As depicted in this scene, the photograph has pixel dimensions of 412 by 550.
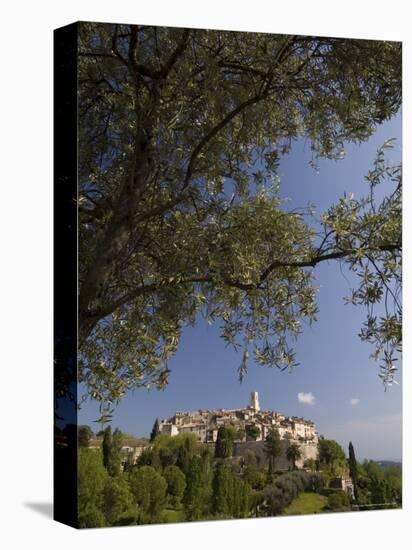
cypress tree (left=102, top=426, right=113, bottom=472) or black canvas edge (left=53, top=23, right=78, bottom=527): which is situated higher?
black canvas edge (left=53, top=23, right=78, bottom=527)

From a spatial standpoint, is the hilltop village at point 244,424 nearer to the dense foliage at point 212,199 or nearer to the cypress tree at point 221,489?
the cypress tree at point 221,489

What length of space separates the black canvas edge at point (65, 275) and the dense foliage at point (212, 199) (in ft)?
0.38

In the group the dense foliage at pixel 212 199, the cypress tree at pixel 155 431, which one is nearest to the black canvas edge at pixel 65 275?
the dense foliage at pixel 212 199

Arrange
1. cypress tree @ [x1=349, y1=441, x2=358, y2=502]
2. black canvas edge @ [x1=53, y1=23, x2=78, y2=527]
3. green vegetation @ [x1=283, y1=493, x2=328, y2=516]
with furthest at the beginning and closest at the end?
cypress tree @ [x1=349, y1=441, x2=358, y2=502], green vegetation @ [x1=283, y1=493, x2=328, y2=516], black canvas edge @ [x1=53, y1=23, x2=78, y2=527]

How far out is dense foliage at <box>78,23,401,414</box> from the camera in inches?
466

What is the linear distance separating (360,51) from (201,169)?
222 cm

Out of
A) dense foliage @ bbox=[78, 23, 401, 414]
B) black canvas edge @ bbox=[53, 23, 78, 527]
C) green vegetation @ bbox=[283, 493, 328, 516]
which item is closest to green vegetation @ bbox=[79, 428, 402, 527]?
green vegetation @ bbox=[283, 493, 328, 516]

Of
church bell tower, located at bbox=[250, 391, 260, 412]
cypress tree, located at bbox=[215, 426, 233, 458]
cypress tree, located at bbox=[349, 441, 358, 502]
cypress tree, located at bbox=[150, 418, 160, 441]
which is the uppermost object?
church bell tower, located at bbox=[250, 391, 260, 412]

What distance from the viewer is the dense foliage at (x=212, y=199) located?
11.8 m

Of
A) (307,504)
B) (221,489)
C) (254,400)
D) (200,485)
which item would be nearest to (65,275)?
(254,400)

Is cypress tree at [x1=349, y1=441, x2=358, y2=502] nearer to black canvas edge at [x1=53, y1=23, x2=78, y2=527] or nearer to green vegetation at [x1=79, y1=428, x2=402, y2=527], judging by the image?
green vegetation at [x1=79, y1=428, x2=402, y2=527]

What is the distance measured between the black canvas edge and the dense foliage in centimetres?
12

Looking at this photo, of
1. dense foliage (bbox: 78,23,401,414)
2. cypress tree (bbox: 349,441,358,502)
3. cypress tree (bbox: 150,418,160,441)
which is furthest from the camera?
cypress tree (bbox: 349,441,358,502)

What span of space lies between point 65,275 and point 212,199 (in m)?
1.57
